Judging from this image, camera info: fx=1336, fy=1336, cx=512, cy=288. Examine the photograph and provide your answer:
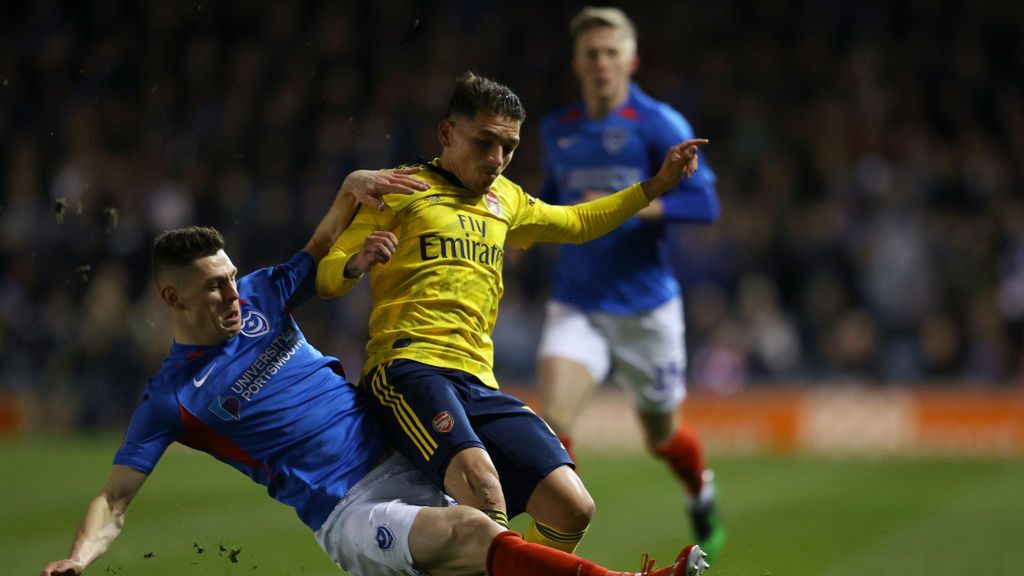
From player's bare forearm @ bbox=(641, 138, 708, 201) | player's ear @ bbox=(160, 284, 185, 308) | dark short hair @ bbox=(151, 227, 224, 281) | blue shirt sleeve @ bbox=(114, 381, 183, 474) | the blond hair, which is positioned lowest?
blue shirt sleeve @ bbox=(114, 381, 183, 474)

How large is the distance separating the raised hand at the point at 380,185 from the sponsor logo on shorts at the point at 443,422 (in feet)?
2.74

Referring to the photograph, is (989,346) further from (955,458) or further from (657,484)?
(657,484)

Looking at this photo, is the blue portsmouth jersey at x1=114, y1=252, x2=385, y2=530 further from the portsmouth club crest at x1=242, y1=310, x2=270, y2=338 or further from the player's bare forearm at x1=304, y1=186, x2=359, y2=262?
the player's bare forearm at x1=304, y1=186, x2=359, y2=262

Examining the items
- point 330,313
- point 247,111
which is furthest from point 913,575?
point 247,111

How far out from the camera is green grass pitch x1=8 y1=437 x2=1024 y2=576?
290 inches

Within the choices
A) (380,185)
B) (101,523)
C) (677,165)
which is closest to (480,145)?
(380,185)

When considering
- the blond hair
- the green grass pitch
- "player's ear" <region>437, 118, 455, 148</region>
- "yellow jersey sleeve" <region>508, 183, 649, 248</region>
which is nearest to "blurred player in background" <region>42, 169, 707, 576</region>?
"player's ear" <region>437, 118, 455, 148</region>

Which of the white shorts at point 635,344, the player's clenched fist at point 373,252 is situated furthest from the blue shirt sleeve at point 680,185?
the player's clenched fist at point 373,252

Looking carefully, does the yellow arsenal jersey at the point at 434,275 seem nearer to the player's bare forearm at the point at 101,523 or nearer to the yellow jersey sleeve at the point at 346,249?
the yellow jersey sleeve at the point at 346,249

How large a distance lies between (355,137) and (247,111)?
47.6 inches

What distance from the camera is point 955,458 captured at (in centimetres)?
1339

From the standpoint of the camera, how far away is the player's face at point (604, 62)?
7.46m

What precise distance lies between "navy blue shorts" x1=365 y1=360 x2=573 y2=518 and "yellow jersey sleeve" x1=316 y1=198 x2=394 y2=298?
1.22 feet

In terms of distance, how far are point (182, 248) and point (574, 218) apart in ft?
5.45
